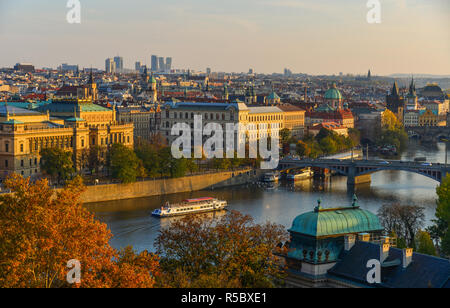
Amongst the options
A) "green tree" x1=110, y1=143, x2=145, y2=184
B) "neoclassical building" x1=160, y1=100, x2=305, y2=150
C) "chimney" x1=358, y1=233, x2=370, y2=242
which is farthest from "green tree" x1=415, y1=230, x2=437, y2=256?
"neoclassical building" x1=160, y1=100, x2=305, y2=150

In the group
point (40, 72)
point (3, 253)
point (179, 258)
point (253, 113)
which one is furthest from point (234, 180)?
point (40, 72)

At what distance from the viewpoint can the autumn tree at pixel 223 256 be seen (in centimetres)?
1404

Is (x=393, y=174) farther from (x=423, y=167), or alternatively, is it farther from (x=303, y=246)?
(x=303, y=246)

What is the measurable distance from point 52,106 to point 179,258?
29.5 metres

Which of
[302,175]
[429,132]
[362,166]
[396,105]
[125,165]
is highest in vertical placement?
[396,105]

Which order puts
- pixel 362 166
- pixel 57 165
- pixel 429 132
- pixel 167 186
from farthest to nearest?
pixel 429 132 < pixel 362 166 < pixel 167 186 < pixel 57 165

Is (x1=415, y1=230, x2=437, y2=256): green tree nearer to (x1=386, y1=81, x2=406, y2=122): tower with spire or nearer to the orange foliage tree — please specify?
the orange foliage tree

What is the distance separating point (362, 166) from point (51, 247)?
1195 inches

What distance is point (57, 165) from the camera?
116 ft

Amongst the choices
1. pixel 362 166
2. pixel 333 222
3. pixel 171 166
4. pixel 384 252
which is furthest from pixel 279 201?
pixel 384 252

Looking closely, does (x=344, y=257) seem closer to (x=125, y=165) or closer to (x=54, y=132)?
(x=125, y=165)

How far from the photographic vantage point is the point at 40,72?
138625 millimetres

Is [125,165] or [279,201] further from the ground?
[125,165]

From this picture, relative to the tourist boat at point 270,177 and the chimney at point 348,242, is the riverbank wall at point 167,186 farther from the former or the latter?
the chimney at point 348,242
